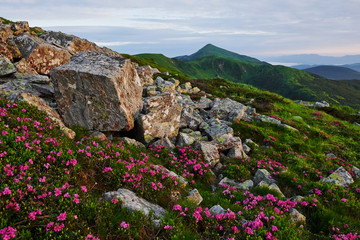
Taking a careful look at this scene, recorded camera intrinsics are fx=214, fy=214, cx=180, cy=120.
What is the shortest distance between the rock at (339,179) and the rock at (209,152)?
19.1 feet

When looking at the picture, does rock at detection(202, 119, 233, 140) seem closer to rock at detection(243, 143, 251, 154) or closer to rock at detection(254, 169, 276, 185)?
rock at detection(243, 143, 251, 154)

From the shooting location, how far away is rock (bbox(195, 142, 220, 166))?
1197cm

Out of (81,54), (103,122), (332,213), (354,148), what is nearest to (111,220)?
(103,122)

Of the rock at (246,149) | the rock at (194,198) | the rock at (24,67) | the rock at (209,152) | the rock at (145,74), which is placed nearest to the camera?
the rock at (194,198)

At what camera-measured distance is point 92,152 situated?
7801 millimetres

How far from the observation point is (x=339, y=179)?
1186cm

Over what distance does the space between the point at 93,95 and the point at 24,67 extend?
8.07 metres

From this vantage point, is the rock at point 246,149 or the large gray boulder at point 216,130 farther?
the rock at point 246,149

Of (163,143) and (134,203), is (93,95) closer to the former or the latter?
(163,143)

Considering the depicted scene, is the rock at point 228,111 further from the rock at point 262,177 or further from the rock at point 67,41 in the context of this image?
the rock at point 67,41

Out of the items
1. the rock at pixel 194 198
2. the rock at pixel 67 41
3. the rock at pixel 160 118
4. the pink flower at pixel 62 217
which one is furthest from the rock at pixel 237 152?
the rock at pixel 67 41

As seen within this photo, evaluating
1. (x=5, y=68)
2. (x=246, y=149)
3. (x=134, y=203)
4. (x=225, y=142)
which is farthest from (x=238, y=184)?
(x=5, y=68)

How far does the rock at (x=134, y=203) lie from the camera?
5.90 meters

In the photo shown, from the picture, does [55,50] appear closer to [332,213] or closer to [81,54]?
[81,54]
